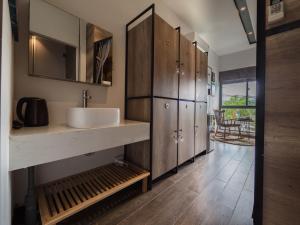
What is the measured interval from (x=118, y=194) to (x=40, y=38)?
163 centimetres

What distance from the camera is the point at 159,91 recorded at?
5.48 feet

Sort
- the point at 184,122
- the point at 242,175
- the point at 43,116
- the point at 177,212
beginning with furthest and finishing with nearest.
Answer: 1. the point at 184,122
2. the point at 242,175
3. the point at 177,212
4. the point at 43,116

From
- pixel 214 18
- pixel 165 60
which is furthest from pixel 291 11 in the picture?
pixel 214 18

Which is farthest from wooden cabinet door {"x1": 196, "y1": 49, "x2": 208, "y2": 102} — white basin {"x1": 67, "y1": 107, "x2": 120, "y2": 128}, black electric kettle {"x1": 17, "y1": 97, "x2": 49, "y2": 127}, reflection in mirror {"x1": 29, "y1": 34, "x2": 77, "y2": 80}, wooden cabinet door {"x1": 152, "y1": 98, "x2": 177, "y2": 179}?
black electric kettle {"x1": 17, "y1": 97, "x2": 49, "y2": 127}

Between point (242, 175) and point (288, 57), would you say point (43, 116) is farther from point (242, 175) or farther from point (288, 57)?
point (242, 175)

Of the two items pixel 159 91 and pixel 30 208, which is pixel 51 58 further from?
pixel 30 208

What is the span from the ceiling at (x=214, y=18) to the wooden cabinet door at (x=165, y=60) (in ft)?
3.58

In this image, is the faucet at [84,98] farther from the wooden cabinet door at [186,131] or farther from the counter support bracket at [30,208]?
the wooden cabinet door at [186,131]

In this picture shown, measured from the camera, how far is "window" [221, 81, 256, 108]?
5.03m

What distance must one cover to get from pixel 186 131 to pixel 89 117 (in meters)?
1.53

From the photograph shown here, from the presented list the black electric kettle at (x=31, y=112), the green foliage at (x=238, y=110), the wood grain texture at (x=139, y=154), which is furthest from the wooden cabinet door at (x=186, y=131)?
the green foliage at (x=238, y=110)

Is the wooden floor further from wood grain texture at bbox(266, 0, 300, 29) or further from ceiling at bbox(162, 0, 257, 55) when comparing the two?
ceiling at bbox(162, 0, 257, 55)

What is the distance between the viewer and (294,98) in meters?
0.73

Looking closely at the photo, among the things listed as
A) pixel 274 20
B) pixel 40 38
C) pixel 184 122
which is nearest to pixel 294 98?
pixel 274 20
